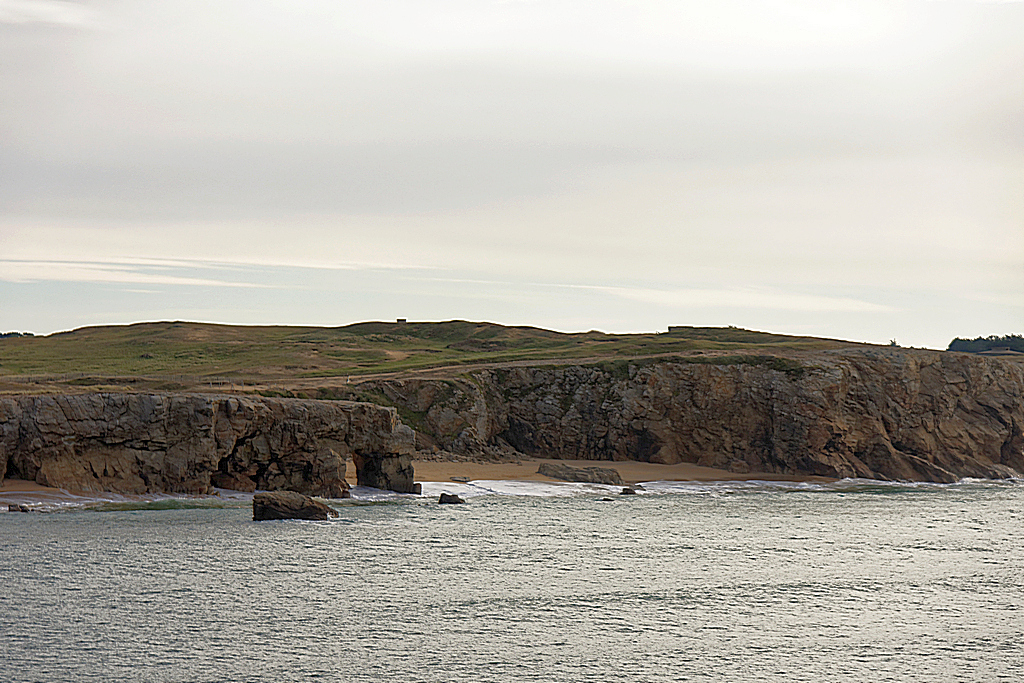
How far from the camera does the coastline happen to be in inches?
1565

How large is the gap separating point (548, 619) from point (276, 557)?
9.94 metres

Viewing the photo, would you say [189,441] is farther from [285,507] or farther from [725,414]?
[725,414]

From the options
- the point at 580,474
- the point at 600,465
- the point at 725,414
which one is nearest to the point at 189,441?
the point at 580,474

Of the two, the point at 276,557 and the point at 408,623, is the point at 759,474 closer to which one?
the point at 276,557

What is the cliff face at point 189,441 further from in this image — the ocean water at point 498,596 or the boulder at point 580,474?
the boulder at point 580,474

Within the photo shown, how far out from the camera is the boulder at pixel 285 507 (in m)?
38.4

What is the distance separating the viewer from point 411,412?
6116cm

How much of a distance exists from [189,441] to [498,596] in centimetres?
1993

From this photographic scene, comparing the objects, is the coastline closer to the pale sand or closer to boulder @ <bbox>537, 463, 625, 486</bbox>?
the pale sand

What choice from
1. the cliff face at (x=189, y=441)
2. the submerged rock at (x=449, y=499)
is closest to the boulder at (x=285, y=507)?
the cliff face at (x=189, y=441)

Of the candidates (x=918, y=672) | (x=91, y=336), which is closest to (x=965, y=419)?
(x=918, y=672)

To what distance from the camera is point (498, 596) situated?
27594 mm

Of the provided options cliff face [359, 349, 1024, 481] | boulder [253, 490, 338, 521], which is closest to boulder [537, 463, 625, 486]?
cliff face [359, 349, 1024, 481]

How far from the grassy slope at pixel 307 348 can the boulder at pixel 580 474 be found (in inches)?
661
